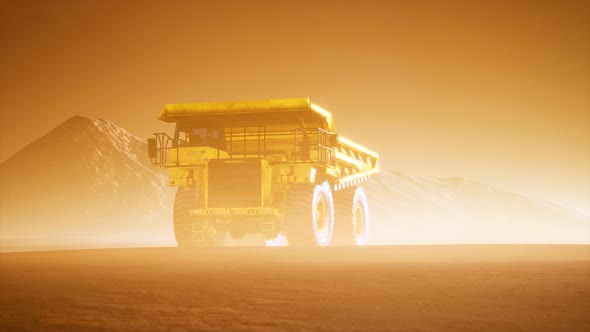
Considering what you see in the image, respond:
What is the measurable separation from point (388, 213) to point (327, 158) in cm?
7303

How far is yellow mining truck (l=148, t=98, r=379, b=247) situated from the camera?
18906 mm

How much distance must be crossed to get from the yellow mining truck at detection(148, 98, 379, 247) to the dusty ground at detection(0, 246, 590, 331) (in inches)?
284

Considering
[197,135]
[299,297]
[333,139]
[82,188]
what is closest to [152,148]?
[197,135]

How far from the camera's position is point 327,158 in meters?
19.7

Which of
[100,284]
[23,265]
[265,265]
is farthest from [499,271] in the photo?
[23,265]

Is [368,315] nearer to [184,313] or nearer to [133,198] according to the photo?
[184,313]

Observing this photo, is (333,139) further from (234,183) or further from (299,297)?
(299,297)

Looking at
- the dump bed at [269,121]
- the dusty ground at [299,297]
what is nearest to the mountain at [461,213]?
the dump bed at [269,121]

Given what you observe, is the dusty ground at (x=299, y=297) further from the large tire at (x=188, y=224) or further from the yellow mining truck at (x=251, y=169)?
the large tire at (x=188, y=224)

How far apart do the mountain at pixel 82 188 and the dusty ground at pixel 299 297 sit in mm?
63939

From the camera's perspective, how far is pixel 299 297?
24.4 feet

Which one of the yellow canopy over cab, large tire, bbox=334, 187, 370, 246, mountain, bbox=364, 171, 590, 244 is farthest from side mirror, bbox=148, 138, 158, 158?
mountain, bbox=364, 171, 590, 244

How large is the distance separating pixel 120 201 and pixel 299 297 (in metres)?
78.8

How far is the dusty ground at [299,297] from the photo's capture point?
19.5 ft
